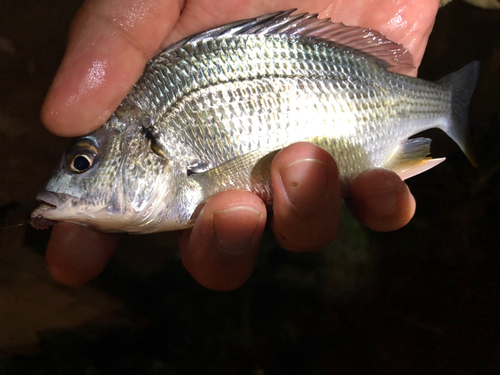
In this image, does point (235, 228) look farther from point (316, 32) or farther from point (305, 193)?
point (316, 32)

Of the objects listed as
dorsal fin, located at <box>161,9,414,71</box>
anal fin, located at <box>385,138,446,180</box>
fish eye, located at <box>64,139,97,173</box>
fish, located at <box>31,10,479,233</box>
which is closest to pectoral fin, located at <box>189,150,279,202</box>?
fish, located at <box>31,10,479,233</box>

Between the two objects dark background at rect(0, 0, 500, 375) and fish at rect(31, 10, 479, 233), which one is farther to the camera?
dark background at rect(0, 0, 500, 375)

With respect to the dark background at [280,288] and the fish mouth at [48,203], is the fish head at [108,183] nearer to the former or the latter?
the fish mouth at [48,203]

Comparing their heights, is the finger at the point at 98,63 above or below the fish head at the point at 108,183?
above

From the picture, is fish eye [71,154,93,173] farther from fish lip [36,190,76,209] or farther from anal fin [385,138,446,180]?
anal fin [385,138,446,180]

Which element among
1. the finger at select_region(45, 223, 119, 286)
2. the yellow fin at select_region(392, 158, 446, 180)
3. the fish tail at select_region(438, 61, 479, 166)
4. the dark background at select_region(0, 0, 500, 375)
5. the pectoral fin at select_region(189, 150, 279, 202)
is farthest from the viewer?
the dark background at select_region(0, 0, 500, 375)

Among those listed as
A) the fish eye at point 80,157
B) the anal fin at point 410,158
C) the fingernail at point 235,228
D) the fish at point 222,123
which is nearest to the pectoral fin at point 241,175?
the fish at point 222,123
